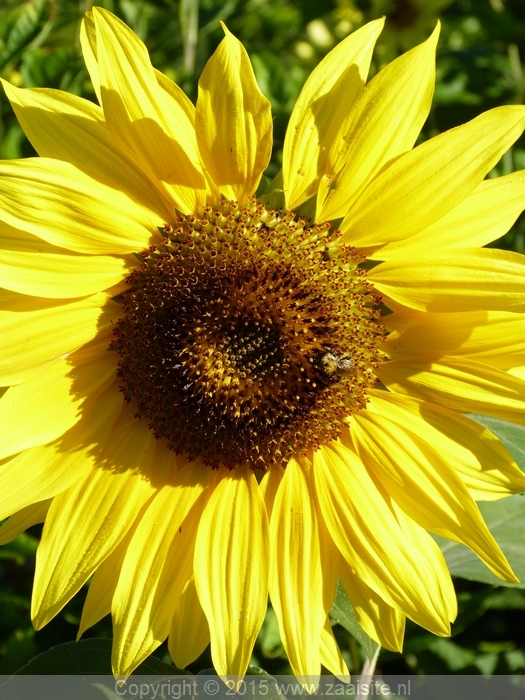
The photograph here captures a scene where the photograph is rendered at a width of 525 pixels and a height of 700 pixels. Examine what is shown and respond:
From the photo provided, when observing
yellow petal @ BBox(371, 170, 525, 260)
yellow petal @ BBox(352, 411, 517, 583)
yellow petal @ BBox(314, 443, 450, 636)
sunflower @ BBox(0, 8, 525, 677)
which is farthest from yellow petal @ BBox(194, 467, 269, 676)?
yellow petal @ BBox(371, 170, 525, 260)

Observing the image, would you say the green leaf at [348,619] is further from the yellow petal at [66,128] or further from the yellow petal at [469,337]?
the yellow petal at [66,128]

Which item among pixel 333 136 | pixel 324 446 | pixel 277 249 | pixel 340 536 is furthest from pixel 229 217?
pixel 340 536

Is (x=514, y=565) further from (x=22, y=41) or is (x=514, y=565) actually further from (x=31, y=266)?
(x=22, y=41)

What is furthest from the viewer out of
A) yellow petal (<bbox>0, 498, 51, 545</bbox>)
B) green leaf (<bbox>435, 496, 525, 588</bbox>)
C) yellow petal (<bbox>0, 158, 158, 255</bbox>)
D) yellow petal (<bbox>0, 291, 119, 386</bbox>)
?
green leaf (<bbox>435, 496, 525, 588</bbox>)

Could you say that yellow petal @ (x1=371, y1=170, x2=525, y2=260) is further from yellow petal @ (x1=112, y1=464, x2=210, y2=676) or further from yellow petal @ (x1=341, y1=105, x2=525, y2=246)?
yellow petal @ (x1=112, y1=464, x2=210, y2=676)

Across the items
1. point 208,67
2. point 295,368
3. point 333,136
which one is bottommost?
point 295,368

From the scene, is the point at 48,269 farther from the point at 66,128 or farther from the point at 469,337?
the point at 469,337

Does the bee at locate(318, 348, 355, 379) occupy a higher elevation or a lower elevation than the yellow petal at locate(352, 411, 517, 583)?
higher
